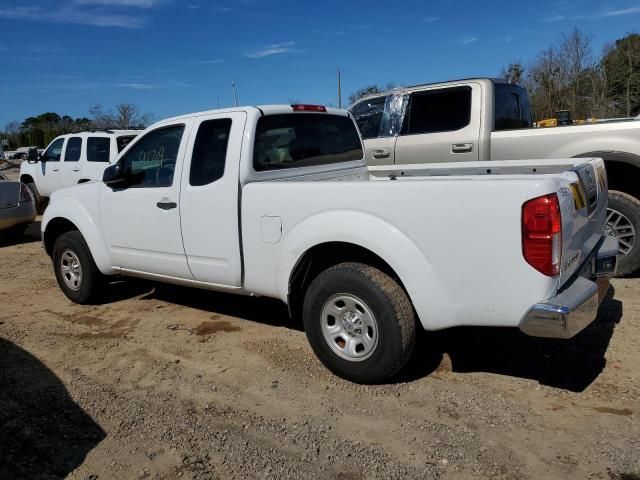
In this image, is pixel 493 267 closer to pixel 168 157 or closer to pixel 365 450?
pixel 365 450

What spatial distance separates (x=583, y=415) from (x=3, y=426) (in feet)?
11.2

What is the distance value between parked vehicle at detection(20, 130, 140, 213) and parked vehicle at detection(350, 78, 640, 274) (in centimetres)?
583

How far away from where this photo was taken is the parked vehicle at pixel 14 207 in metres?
9.63

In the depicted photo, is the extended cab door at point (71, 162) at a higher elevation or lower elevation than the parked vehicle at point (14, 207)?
higher

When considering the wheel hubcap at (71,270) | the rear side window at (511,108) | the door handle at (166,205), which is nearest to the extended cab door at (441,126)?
the rear side window at (511,108)

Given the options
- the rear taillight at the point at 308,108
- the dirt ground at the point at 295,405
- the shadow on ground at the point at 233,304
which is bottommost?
the dirt ground at the point at 295,405

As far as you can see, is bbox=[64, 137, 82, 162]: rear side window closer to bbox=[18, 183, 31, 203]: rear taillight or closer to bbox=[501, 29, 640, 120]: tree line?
bbox=[18, 183, 31, 203]: rear taillight

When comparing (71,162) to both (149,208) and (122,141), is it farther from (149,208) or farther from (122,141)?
(149,208)

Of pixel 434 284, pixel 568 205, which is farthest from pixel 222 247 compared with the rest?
pixel 568 205

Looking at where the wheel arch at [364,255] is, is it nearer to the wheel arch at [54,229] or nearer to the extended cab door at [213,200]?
the extended cab door at [213,200]

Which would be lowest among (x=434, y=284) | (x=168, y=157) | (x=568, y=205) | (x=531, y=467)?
(x=531, y=467)

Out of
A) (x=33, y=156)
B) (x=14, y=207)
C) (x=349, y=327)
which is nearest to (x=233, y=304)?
(x=349, y=327)

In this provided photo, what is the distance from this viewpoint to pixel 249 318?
5191mm

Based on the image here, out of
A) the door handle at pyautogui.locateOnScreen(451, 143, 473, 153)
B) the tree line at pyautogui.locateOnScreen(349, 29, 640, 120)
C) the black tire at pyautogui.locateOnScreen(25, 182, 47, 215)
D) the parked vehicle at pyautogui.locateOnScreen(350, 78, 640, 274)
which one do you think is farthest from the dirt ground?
the tree line at pyautogui.locateOnScreen(349, 29, 640, 120)
